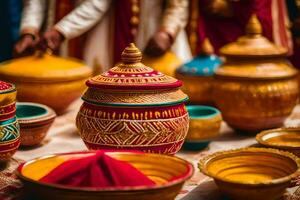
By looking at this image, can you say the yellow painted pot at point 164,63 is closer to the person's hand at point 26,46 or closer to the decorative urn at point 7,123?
the person's hand at point 26,46

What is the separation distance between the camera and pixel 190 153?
137cm

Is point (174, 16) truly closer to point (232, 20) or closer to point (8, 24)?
point (232, 20)

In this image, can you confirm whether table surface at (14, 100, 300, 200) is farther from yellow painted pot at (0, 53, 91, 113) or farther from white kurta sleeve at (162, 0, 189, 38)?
white kurta sleeve at (162, 0, 189, 38)

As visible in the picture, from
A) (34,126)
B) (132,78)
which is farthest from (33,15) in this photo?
(132,78)

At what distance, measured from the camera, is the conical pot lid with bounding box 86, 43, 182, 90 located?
1074 mm

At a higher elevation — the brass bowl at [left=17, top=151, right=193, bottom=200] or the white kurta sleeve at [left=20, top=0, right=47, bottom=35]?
the white kurta sleeve at [left=20, top=0, right=47, bottom=35]

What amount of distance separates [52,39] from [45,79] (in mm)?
245

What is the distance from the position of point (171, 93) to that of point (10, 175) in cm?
32

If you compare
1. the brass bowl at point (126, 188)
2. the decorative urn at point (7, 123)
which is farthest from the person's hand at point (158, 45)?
the brass bowl at point (126, 188)

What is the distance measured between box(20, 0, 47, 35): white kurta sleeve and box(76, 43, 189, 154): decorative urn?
971 mm

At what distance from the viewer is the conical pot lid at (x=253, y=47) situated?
1517 millimetres

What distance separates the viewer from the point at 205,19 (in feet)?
7.97

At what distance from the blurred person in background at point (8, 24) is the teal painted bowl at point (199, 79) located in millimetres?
968

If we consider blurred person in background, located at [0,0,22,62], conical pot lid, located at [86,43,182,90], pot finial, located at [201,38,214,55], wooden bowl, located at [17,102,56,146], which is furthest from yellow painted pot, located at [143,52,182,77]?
blurred person in background, located at [0,0,22,62]
